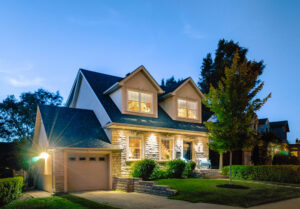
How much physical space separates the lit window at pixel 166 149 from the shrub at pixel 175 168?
1245mm

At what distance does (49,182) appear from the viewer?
1428 centimetres

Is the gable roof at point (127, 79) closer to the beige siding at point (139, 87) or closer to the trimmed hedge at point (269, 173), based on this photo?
the beige siding at point (139, 87)

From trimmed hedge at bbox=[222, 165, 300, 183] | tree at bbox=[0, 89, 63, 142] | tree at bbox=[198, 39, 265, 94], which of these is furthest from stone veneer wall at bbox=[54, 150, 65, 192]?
tree at bbox=[198, 39, 265, 94]

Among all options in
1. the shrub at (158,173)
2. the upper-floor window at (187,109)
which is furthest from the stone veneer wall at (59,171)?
the upper-floor window at (187,109)

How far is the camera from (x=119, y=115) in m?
16.9

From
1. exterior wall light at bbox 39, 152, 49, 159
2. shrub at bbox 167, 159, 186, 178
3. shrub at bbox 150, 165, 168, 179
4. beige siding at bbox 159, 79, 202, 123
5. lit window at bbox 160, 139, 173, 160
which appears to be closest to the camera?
exterior wall light at bbox 39, 152, 49, 159

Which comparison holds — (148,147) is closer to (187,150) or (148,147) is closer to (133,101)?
(133,101)

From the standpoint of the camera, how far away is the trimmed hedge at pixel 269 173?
55.0 ft

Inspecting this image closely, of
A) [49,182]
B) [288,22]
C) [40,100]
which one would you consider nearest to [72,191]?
[49,182]

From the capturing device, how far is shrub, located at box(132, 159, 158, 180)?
15125 mm

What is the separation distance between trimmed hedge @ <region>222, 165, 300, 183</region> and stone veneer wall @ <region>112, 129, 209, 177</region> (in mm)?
2603

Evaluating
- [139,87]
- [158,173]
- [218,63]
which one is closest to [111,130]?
[158,173]

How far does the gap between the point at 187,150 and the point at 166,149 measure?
255 cm

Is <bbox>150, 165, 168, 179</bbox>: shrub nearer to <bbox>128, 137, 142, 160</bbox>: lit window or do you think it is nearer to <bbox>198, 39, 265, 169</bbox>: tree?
<bbox>128, 137, 142, 160</bbox>: lit window
